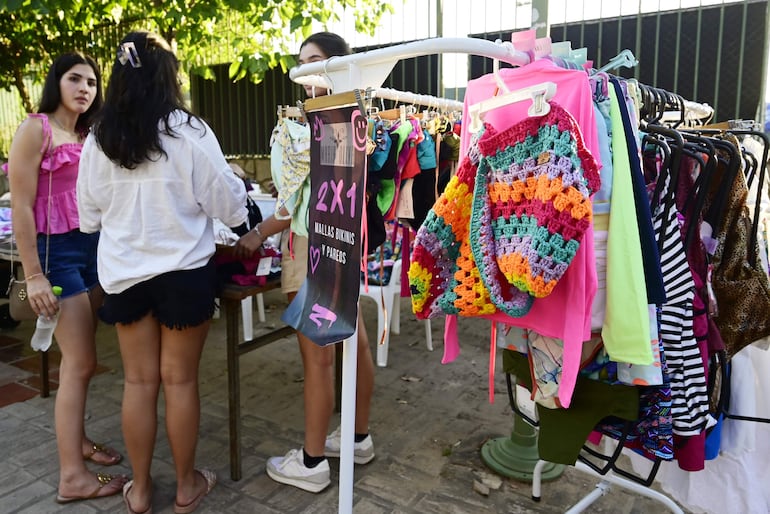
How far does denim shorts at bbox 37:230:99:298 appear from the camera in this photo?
8.21ft

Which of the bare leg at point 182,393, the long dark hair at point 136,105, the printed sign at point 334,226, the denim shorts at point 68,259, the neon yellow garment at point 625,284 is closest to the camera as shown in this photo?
the neon yellow garment at point 625,284

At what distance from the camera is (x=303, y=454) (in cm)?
259

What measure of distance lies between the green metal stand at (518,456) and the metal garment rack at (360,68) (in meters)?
1.14

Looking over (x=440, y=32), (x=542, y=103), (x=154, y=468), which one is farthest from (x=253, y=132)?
(x=542, y=103)

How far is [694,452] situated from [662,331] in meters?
0.37

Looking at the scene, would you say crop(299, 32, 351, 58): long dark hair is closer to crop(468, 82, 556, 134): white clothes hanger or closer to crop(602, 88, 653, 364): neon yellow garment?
crop(468, 82, 556, 134): white clothes hanger

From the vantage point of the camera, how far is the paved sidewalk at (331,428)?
8.10ft

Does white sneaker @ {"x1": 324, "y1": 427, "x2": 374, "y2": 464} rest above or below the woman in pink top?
below

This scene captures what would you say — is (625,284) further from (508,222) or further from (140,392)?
(140,392)

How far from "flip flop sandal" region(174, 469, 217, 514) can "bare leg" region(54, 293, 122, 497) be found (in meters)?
0.35

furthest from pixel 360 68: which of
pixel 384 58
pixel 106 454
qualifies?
pixel 106 454

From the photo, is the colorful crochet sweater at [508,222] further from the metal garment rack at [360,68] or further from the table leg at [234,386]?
the table leg at [234,386]

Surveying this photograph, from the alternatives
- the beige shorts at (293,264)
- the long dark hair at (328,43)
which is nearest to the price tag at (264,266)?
the beige shorts at (293,264)

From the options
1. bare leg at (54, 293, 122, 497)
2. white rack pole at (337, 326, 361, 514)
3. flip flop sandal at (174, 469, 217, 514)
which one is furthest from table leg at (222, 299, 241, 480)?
white rack pole at (337, 326, 361, 514)
